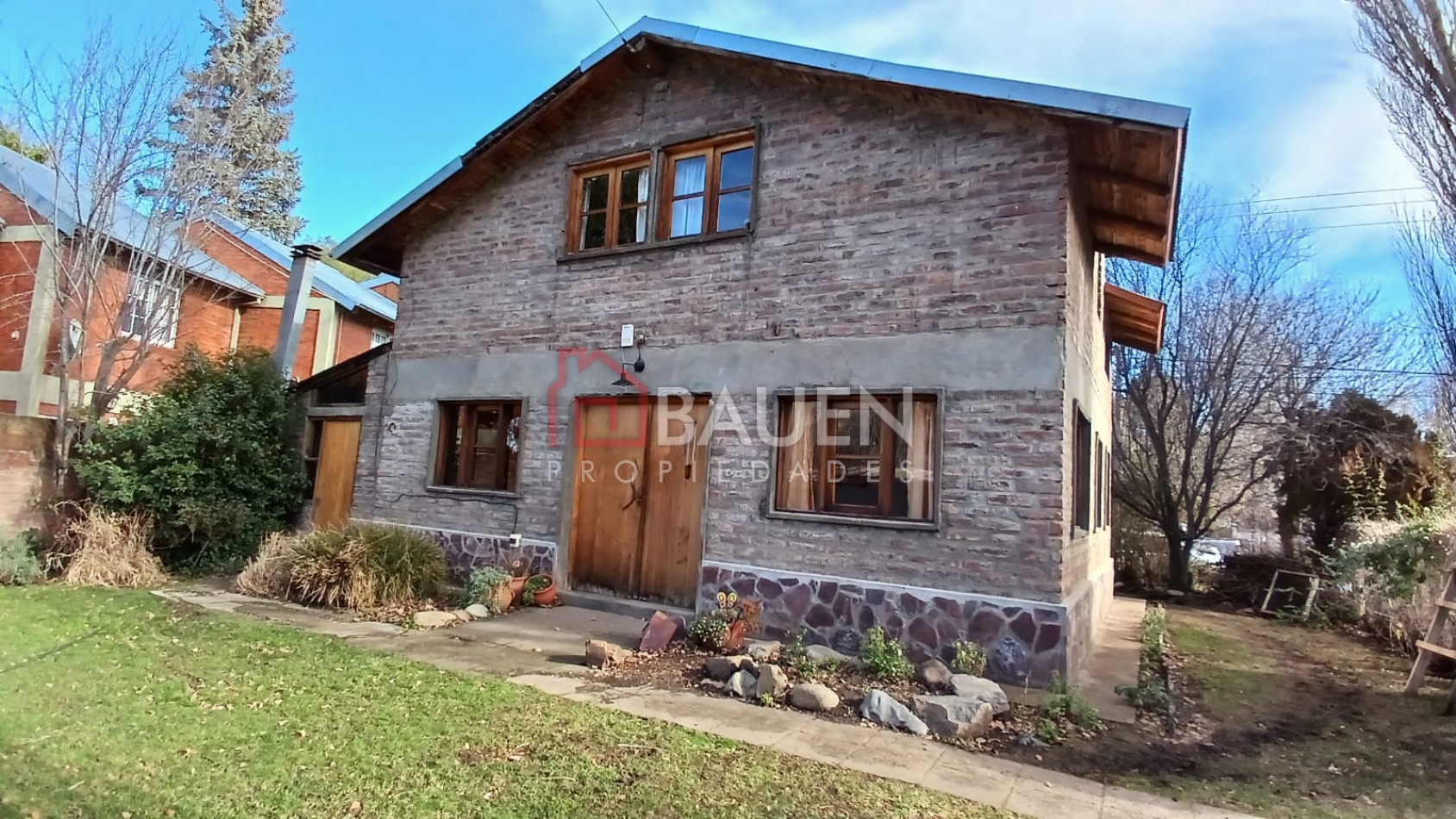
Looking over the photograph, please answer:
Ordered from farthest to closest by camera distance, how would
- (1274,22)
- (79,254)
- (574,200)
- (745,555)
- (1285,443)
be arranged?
(1285,443) < (79,254) < (574,200) < (1274,22) < (745,555)

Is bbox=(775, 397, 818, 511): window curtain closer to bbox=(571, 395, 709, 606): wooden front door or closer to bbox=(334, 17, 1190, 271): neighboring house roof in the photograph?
bbox=(571, 395, 709, 606): wooden front door

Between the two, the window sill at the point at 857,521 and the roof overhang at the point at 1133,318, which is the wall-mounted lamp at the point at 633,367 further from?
the roof overhang at the point at 1133,318

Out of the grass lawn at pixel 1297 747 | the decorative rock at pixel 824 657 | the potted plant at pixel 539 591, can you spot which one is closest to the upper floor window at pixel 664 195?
the potted plant at pixel 539 591

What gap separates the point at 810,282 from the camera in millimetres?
7680

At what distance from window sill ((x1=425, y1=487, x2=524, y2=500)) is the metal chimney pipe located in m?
5.10

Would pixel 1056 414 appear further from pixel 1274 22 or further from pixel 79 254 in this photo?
pixel 79 254

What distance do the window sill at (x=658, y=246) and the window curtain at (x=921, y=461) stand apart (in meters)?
2.69

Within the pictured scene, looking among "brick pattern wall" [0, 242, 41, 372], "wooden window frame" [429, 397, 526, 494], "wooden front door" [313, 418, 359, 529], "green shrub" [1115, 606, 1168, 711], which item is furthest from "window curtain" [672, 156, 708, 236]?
"brick pattern wall" [0, 242, 41, 372]

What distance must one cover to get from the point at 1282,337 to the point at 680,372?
16.4 metres

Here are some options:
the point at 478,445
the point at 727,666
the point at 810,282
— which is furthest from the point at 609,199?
the point at 727,666

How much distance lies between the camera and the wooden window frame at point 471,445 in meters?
9.57

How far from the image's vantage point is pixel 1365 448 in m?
15.1

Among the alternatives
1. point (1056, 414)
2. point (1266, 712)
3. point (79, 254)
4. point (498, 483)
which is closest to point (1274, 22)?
point (1056, 414)

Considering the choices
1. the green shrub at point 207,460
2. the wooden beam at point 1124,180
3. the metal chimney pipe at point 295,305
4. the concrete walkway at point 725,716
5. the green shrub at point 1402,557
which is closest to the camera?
the concrete walkway at point 725,716
